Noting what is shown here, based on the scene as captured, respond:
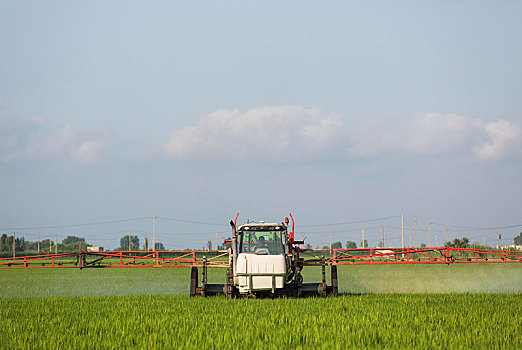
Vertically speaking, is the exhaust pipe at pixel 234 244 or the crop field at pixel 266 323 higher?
the exhaust pipe at pixel 234 244

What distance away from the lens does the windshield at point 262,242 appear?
69.3 feet

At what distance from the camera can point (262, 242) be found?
70.0ft

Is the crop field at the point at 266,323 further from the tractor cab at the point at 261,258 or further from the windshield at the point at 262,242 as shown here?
the windshield at the point at 262,242

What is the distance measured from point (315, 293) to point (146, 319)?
317 inches

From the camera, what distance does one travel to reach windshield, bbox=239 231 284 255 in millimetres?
21125

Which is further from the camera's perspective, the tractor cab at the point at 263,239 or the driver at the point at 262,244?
the driver at the point at 262,244

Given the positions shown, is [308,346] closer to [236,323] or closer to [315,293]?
[236,323]

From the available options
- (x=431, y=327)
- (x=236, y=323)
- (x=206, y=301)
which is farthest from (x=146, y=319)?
(x=431, y=327)

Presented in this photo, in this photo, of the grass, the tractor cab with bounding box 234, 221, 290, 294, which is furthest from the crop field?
the tractor cab with bounding box 234, 221, 290, 294

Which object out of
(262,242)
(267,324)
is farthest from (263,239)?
(267,324)

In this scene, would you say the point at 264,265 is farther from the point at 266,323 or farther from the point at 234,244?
the point at 266,323

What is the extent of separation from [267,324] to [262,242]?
7488 mm

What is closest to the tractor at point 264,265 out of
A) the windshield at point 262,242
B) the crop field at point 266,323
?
the windshield at point 262,242

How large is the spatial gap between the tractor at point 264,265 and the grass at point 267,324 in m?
0.83
